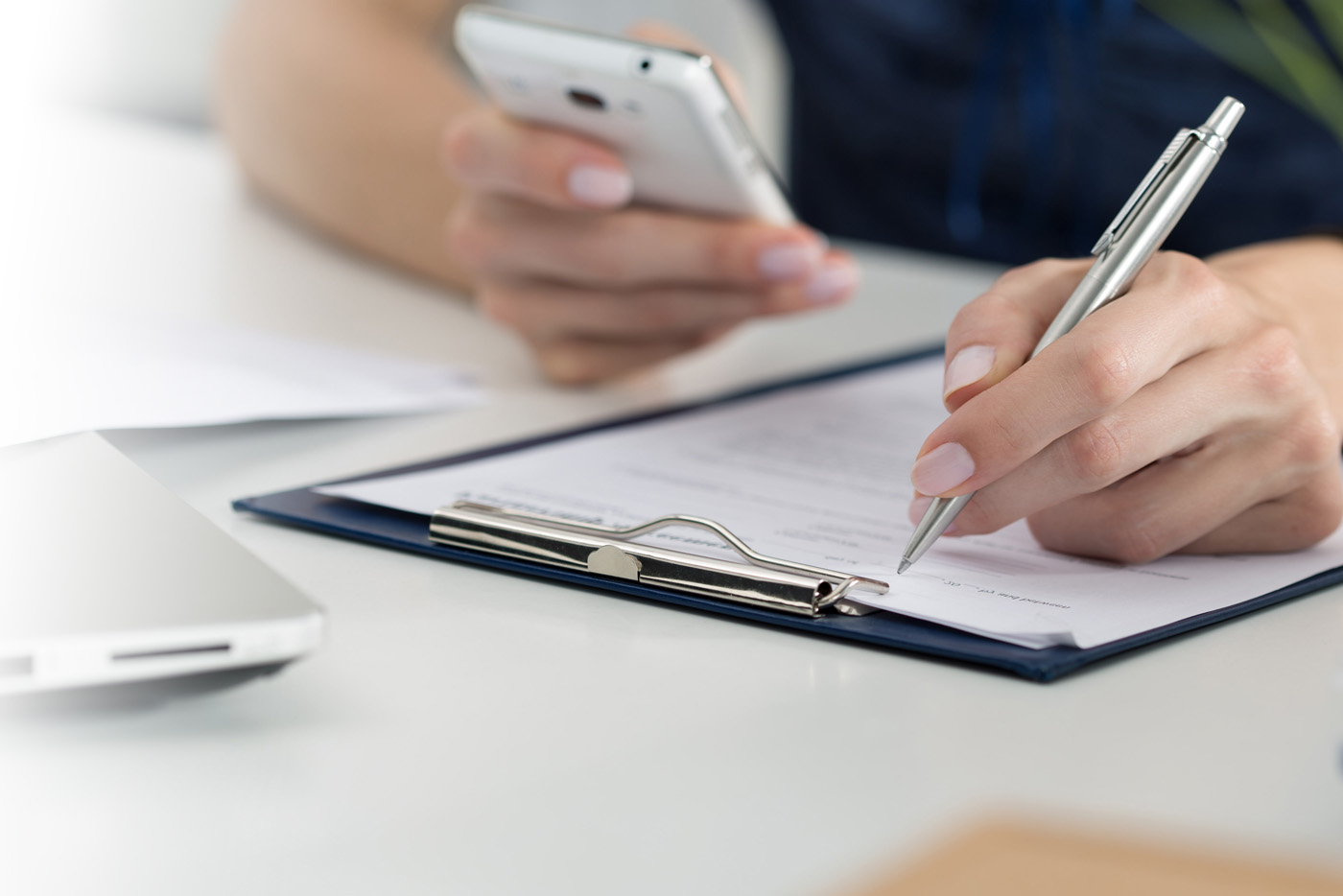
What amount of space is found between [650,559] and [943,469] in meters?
0.09

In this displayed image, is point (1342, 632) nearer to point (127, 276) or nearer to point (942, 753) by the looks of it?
point (942, 753)

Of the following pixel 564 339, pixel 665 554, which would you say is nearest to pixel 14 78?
pixel 564 339

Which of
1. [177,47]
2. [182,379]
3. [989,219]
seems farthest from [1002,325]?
[177,47]

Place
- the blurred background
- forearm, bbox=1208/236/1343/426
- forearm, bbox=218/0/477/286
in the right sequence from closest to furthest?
forearm, bbox=1208/236/1343/426 < forearm, bbox=218/0/477/286 < the blurred background

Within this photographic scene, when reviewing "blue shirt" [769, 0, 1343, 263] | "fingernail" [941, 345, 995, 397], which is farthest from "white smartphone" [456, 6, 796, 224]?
"blue shirt" [769, 0, 1343, 263]

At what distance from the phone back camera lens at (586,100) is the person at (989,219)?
30 mm

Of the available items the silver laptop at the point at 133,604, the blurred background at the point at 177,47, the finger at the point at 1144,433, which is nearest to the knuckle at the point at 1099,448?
the finger at the point at 1144,433

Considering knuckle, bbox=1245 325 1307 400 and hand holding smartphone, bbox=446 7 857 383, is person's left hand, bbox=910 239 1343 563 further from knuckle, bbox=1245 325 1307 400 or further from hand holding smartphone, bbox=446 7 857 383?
hand holding smartphone, bbox=446 7 857 383

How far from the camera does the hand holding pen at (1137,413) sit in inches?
14.3

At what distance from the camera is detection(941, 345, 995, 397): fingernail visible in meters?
0.38

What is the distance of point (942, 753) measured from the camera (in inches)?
11.2

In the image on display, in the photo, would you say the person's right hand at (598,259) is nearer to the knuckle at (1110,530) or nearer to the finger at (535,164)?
the finger at (535,164)

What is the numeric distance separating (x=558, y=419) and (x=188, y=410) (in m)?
0.18

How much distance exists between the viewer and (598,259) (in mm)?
663
